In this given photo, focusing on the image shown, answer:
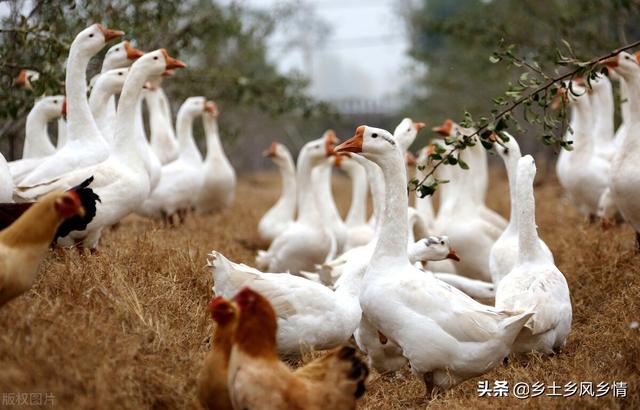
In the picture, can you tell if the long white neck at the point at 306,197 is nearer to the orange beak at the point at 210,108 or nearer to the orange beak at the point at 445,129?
the orange beak at the point at 445,129

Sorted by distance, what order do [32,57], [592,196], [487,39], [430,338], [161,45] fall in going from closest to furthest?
[430,338]
[32,57]
[592,196]
[161,45]
[487,39]

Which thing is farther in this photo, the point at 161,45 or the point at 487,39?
the point at 487,39

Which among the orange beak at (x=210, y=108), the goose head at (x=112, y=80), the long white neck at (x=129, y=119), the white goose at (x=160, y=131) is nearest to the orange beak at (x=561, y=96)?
the long white neck at (x=129, y=119)

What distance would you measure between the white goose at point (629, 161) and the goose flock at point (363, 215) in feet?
0.04

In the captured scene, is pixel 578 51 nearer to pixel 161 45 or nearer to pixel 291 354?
pixel 161 45

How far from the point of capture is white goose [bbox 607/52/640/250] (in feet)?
23.7

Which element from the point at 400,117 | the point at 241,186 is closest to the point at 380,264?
the point at 241,186

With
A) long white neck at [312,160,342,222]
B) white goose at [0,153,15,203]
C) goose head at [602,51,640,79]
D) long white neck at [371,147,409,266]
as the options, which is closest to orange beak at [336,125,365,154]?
long white neck at [371,147,409,266]

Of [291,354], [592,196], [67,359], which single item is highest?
[67,359]

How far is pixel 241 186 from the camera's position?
21.7 meters

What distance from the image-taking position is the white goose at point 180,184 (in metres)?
10.4

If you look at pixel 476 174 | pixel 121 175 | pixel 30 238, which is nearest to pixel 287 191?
pixel 476 174

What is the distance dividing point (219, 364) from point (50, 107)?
5.29m

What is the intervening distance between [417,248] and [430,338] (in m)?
1.49
